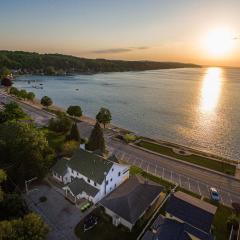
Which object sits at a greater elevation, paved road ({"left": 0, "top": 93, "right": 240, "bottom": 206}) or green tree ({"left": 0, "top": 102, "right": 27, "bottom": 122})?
green tree ({"left": 0, "top": 102, "right": 27, "bottom": 122})

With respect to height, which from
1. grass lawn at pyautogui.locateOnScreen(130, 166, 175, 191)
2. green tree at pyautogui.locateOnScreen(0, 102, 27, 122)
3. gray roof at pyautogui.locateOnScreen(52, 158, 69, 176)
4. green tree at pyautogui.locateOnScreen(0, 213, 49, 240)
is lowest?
grass lawn at pyautogui.locateOnScreen(130, 166, 175, 191)

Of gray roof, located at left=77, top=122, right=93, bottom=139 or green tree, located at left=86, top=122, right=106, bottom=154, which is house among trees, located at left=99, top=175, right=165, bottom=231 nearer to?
green tree, located at left=86, top=122, right=106, bottom=154

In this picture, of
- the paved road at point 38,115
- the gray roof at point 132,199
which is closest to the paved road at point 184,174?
the gray roof at point 132,199

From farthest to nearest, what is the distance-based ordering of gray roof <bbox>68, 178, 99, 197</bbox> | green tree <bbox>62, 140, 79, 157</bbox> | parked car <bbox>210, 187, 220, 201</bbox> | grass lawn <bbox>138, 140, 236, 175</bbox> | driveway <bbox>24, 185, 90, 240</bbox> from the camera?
grass lawn <bbox>138, 140, 236, 175</bbox>, green tree <bbox>62, 140, 79, 157</bbox>, parked car <bbox>210, 187, 220, 201</bbox>, gray roof <bbox>68, 178, 99, 197</bbox>, driveway <bbox>24, 185, 90, 240</bbox>

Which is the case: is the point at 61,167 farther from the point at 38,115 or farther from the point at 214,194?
the point at 38,115

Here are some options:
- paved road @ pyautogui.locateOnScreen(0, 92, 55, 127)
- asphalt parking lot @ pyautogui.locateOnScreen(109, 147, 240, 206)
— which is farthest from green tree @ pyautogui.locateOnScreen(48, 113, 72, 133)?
asphalt parking lot @ pyautogui.locateOnScreen(109, 147, 240, 206)

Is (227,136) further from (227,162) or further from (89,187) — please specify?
(89,187)

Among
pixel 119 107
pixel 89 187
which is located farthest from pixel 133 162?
pixel 119 107
